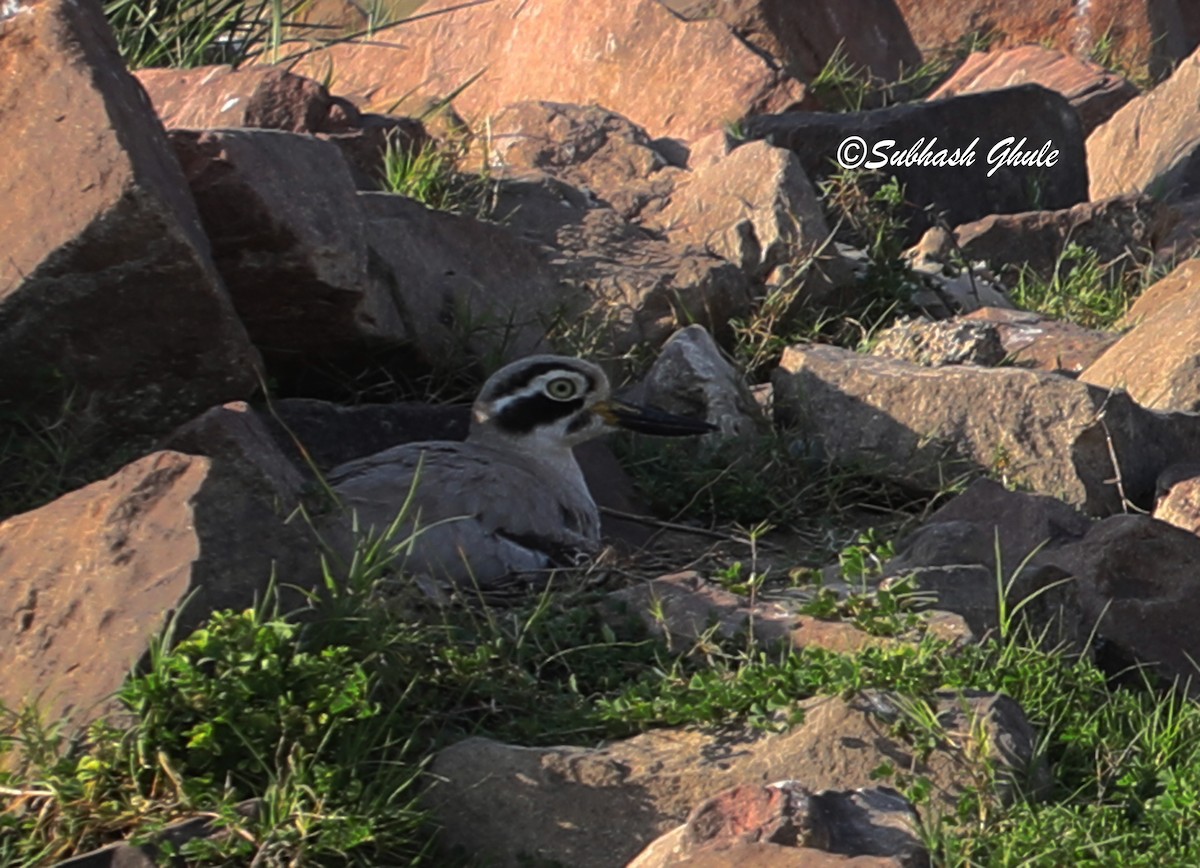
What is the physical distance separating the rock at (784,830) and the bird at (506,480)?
3.61ft

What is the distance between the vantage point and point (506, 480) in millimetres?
5863

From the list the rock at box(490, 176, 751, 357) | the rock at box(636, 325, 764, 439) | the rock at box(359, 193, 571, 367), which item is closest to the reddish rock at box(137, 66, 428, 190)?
the rock at box(490, 176, 751, 357)

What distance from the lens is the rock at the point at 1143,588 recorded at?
5207 mm

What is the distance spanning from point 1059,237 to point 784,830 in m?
6.44

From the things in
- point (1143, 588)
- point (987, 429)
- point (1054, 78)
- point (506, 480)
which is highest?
point (506, 480)

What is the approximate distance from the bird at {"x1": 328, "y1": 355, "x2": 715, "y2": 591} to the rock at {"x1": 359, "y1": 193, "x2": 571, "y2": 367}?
1.47ft

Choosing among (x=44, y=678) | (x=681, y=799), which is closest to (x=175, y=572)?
(x=44, y=678)

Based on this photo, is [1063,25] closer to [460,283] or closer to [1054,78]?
[1054,78]

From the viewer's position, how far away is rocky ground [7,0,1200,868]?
4.18 m

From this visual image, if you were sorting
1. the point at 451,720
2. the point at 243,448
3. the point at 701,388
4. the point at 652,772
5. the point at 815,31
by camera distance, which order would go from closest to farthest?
the point at 652,772, the point at 451,720, the point at 243,448, the point at 701,388, the point at 815,31

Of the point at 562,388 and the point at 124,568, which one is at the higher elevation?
the point at 124,568

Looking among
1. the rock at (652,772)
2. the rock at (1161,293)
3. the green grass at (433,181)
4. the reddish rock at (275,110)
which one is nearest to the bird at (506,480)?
the rock at (652,772)

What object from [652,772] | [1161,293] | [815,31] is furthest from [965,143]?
[652,772]

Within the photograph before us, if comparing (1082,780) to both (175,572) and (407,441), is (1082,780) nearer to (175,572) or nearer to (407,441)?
(175,572)
